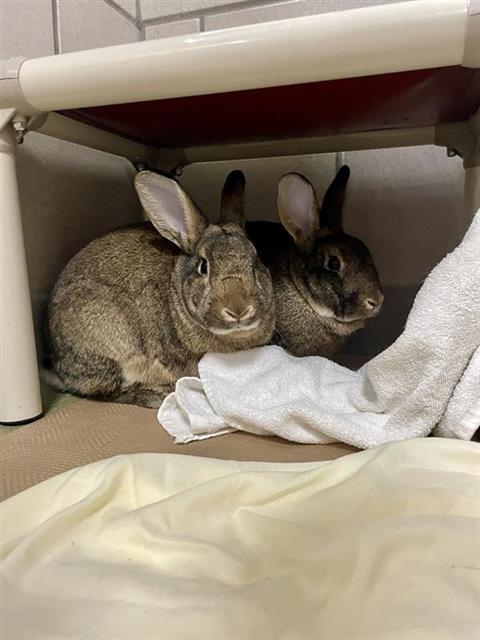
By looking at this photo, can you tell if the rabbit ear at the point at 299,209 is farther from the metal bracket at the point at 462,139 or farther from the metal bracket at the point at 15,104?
the metal bracket at the point at 15,104

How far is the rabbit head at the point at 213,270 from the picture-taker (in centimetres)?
103

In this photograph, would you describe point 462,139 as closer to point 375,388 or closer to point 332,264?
point 332,264

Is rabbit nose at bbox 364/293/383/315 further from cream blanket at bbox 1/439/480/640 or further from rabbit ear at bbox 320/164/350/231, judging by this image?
cream blanket at bbox 1/439/480/640

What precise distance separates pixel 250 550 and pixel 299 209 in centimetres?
79

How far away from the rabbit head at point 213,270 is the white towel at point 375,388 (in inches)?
3.9

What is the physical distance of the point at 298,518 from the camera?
2.19ft

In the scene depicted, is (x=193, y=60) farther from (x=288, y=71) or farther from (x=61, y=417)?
(x=61, y=417)

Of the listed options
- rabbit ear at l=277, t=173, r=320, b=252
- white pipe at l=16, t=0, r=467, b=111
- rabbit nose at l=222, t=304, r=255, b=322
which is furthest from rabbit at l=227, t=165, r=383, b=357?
white pipe at l=16, t=0, r=467, b=111

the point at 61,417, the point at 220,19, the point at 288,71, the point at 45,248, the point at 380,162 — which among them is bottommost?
the point at 61,417

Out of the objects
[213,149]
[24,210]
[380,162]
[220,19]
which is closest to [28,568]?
[24,210]

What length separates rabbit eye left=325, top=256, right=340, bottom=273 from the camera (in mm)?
1201

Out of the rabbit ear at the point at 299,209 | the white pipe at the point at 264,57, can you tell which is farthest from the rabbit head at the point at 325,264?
the white pipe at the point at 264,57

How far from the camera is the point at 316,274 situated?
1216 millimetres

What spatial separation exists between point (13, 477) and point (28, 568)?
247 mm
